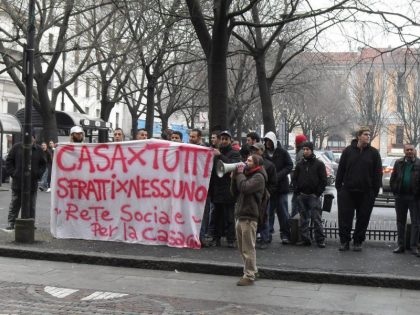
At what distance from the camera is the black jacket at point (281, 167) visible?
10289mm

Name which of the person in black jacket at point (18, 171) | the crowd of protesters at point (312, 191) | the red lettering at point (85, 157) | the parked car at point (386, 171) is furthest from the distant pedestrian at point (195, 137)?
the parked car at point (386, 171)

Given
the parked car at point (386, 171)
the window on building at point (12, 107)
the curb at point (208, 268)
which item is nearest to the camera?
the curb at point (208, 268)

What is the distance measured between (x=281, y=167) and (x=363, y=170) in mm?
1411

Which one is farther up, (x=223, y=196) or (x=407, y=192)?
(x=407, y=192)

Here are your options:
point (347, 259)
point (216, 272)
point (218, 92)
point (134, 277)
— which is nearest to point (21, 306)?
point (134, 277)

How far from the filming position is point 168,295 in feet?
23.6

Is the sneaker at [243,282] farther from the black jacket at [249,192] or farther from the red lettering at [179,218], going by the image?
the red lettering at [179,218]

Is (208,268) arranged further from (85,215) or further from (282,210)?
(85,215)

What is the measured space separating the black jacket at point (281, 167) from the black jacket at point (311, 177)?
207 mm

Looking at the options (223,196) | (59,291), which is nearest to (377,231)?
(223,196)

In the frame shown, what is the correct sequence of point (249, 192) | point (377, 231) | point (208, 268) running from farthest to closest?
point (377, 231), point (208, 268), point (249, 192)

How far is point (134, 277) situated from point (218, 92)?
463cm

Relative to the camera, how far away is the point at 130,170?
1005cm

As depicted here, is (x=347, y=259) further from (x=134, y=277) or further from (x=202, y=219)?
(x=134, y=277)
